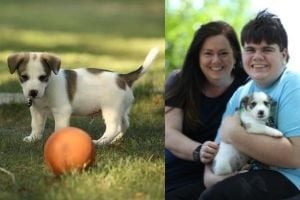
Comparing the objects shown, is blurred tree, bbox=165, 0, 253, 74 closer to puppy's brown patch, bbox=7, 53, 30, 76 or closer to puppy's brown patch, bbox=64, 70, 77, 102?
Answer: puppy's brown patch, bbox=64, 70, 77, 102

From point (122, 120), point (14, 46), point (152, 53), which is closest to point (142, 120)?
point (122, 120)

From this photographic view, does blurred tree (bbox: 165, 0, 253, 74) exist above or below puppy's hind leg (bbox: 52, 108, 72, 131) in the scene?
above

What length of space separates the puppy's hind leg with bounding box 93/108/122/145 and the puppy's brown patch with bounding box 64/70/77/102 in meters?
0.12

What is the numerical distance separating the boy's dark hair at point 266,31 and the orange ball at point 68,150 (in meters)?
0.63

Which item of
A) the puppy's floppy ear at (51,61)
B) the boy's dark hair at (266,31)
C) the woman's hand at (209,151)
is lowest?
the woman's hand at (209,151)

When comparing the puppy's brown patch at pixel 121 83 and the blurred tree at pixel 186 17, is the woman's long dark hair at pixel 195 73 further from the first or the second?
the puppy's brown patch at pixel 121 83

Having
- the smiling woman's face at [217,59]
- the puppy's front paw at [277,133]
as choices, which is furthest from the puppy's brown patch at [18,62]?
the puppy's front paw at [277,133]

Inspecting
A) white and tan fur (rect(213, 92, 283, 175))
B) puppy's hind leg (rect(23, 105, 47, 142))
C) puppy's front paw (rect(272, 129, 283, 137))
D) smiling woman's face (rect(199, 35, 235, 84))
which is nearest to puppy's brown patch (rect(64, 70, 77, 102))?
puppy's hind leg (rect(23, 105, 47, 142))

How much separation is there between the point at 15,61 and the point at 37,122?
0.23 metres

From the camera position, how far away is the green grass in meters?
1.84

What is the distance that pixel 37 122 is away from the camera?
193 cm

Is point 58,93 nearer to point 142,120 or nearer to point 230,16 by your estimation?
point 142,120

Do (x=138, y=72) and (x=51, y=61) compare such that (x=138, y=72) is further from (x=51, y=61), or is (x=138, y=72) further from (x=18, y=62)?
(x=18, y=62)

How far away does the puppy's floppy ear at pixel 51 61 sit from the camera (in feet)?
6.12
